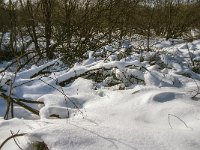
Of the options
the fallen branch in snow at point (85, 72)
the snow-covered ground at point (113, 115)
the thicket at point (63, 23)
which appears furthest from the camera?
the thicket at point (63, 23)

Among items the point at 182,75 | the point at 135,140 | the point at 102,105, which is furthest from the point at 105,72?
the point at 135,140

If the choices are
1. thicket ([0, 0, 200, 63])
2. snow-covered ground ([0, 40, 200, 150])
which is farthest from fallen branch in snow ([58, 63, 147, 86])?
thicket ([0, 0, 200, 63])

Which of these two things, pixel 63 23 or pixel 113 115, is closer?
pixel 113 115

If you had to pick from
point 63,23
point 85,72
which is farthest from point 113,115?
point 63,23

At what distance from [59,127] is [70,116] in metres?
0.55

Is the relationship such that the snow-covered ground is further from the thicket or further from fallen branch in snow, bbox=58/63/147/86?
the thicket

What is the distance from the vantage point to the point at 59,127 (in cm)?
213

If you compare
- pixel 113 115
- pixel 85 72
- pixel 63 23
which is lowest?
pixel 113 115

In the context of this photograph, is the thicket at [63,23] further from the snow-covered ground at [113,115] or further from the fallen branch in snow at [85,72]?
the snow-covered ground at [113,115]

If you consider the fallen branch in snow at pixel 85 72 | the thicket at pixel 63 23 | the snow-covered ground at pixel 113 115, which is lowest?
the snow-covered ground at pixel 113 115

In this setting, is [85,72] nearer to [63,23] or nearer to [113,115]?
[113,115]

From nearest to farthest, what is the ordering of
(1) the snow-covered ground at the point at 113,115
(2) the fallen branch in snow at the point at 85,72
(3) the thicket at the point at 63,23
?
(1) the snow-covered ground at the point at 113,115
(2) the fallen branch in snow at the point at 85,72
(3) the thicket at the point at 63,23

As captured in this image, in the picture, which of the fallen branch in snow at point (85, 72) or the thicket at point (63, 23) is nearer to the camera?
the fallen branch in snow at point (85, 72)

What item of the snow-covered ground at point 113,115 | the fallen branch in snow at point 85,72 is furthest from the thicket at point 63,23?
the snow-covered ground at point 113,115
